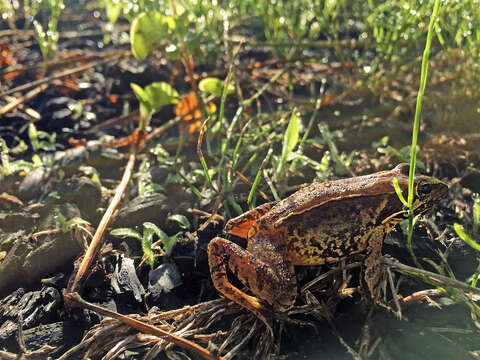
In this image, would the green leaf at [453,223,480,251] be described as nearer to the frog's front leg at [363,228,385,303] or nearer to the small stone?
the frog's front leg at [363,228,385,303]

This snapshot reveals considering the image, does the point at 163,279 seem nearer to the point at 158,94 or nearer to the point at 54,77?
the point at 158,94

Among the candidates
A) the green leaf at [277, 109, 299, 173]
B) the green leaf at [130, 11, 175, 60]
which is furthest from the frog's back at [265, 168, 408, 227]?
the green leaf at [130, 11, 175, 60]

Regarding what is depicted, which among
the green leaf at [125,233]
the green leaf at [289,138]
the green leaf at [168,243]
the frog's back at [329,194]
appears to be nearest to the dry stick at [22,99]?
the green leaf at [125,233]

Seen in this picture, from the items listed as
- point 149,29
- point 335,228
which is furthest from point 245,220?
point 149,29

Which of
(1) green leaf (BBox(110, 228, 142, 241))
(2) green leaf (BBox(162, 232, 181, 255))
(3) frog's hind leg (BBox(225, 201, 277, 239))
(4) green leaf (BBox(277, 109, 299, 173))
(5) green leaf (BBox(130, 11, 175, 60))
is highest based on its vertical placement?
(5) green leaf (BBox(130, 11, 175, 60))

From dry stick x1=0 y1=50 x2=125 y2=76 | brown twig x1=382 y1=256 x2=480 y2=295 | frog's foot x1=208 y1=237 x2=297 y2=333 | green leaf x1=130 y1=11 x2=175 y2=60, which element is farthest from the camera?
dry stick x1=0 y1=50 x2=125 y2=76

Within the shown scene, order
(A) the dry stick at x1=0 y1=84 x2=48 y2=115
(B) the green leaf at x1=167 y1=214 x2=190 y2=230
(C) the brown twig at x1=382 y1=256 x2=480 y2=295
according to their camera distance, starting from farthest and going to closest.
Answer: (A) the dry stick at x1=0 y1=84 x2=48 y2=115 → (B) the green leaf at x1=167 y1=214 x2=190 y2=230 → (C) the brown twig at x1=382 y1=256 x2=480 y2=295

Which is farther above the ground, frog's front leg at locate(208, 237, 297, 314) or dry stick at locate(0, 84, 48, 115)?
dry stick at locate(0, 84, 48, 115)

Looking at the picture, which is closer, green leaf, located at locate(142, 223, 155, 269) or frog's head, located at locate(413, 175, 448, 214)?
frog's head, located at locate(413, 175, 448, 214)

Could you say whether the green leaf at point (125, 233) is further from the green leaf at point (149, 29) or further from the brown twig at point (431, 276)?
the green leaf at point (149, 29)

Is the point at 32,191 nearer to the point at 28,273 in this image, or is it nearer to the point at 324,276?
the point at 28,273
